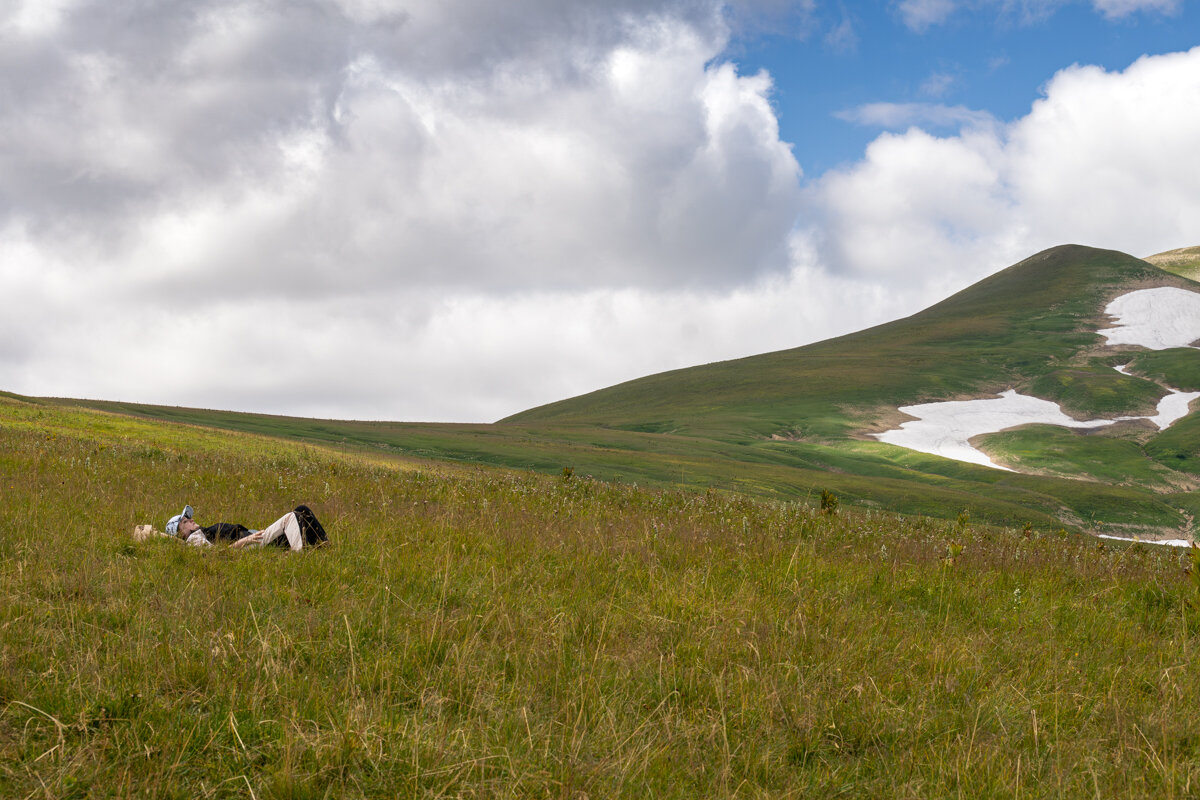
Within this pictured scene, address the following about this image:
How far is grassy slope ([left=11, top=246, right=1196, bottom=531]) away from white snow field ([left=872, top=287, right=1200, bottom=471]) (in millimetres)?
4127

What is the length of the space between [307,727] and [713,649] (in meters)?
2.74

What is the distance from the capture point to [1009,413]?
121 metres

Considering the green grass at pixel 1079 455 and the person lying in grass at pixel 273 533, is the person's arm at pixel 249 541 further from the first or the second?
the green grass at pixel 1079 455

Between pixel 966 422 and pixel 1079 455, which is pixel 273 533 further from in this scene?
pixel 966 422

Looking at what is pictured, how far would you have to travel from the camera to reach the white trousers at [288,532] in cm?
821

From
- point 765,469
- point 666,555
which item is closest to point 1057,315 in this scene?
point 765,469

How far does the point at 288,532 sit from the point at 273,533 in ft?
0.96

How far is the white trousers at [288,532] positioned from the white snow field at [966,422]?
9895cm

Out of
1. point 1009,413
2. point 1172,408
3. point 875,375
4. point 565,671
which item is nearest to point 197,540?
point 565,671

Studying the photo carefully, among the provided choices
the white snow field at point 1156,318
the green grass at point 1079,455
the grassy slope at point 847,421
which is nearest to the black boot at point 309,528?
the grassy slope at point 847,421

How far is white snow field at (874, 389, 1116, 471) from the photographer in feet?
341

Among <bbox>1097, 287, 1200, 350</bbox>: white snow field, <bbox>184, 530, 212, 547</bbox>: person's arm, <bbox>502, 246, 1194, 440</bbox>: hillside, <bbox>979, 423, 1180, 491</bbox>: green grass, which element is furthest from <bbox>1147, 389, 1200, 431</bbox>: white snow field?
<bbox>184, 530, 212, 547</bbox>: person's arm

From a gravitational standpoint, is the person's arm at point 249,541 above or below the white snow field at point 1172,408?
below

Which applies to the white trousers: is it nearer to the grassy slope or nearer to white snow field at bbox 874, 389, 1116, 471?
the grassy slope
